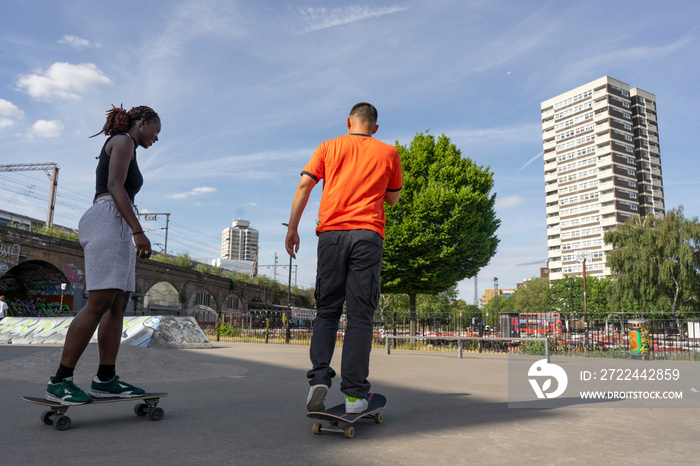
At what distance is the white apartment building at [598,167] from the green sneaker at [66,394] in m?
95.6

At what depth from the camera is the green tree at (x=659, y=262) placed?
35219mm

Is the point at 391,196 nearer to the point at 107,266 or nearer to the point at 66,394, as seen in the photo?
the point at 107,266

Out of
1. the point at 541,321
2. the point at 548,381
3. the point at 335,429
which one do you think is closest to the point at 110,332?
the point at 335,429

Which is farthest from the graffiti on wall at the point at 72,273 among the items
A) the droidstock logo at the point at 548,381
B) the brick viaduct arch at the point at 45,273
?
the droidstock logo at the point at 548,381

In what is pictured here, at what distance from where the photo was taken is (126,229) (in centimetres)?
327

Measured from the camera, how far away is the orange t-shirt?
327 cm

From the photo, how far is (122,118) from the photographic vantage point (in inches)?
140

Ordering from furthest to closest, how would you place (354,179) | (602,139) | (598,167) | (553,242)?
(553,242), (602,139), (598,167), (354,179)

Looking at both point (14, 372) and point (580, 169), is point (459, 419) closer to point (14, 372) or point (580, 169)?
point (14, 372)

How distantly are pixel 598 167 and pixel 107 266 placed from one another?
335ft

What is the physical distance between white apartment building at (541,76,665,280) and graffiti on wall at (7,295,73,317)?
84259mm

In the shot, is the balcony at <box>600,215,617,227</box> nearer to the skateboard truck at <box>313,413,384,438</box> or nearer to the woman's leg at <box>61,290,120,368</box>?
the skateboard truck at <box>313,413,384,438</box>

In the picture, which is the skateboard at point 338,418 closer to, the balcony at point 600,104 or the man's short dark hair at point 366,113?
the man's short dark hair at point 366,113

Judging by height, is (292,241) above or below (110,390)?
above
